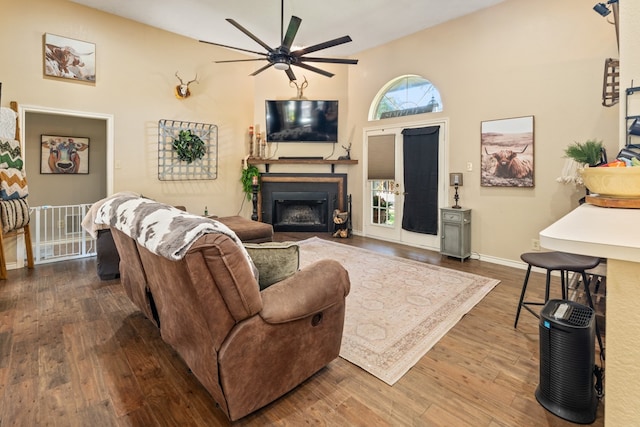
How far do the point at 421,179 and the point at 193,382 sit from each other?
4151 millimetres

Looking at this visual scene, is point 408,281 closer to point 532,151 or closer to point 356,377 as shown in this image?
point 356,377

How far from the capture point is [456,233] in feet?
13.9

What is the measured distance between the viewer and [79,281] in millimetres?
3398

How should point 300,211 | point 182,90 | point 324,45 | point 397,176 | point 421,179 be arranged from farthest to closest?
1. point 300,211
2. point 397,176
3. point 182,90
4. point 421,179
5. point 324,45

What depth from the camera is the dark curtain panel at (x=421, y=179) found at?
4.72 metres

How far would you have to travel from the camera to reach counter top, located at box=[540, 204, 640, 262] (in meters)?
0.73

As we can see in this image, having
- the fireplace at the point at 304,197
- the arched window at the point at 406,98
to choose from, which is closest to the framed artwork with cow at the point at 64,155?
the fireplace at the point at 304,197

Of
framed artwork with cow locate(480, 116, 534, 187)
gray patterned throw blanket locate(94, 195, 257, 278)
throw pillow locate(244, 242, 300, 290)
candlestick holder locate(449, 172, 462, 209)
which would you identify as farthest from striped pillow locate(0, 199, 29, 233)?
framed artwork with cow locate(480, 116, 534, 187)

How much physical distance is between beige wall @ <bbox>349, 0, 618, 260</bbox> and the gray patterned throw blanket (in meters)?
3.73

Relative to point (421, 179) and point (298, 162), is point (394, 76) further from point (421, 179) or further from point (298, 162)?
point (298, 162)

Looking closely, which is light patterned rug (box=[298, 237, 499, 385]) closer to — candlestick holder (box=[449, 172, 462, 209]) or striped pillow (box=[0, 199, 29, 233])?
candlestick holder (box=[449, 172, 462, 209])

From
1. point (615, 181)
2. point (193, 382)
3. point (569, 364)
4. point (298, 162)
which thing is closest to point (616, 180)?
point (615, 181)

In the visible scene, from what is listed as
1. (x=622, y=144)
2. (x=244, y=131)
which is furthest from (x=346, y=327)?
(x=244, y=131)

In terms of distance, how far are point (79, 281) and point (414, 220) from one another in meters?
4.51
